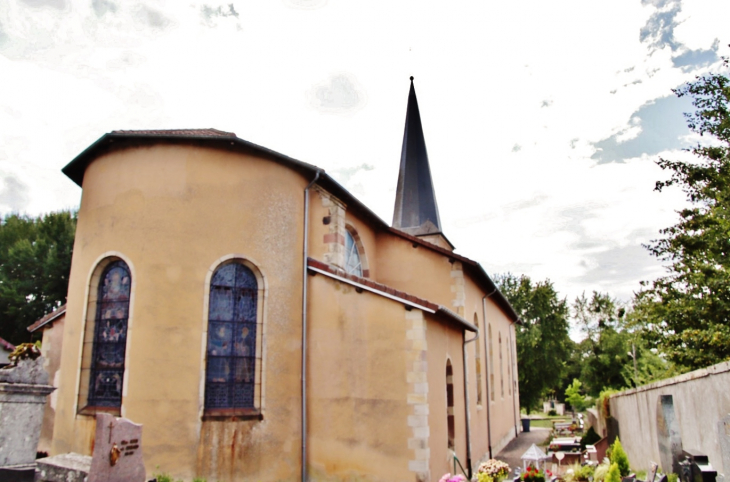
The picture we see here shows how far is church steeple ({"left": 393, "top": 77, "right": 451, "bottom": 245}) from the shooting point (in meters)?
22.9

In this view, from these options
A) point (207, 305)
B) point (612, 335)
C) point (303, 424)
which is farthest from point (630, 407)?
point (612, 335)

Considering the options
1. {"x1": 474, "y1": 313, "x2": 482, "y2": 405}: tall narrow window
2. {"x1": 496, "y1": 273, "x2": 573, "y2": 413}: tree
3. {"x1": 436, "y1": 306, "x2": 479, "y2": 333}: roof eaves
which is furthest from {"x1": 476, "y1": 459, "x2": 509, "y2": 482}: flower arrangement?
{"x1": 496, "y1": 273, "x2": 573, "y2": 413}: tree

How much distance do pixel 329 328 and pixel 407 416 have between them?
2271mm

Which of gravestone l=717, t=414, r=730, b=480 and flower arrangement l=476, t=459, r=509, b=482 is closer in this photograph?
gravestone l=717, t=414, r=730, b=480

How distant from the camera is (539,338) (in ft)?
122

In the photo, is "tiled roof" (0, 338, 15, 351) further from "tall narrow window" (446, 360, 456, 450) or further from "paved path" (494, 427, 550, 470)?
"paved path" (494, 427, 550, 470)

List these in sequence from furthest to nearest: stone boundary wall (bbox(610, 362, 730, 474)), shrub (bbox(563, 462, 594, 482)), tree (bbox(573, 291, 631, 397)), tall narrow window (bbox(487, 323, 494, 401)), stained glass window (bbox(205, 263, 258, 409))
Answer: tree (bbox(573, 291, 631, 397)) → tall narrow window (bbox(487, 323, 494, 401)) → shrub (bbox(563, 462, 594, 482)) → stained glass window (bbox(205, 263, 258, 409)) → stone boundary wall (bbox(610, 362, 730, 474))

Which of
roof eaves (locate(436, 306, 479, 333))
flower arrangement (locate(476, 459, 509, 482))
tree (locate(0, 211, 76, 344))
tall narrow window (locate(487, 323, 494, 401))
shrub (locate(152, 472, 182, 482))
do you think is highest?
tree (locate(0, 211, 76, 344))

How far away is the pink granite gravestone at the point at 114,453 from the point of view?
6328mm

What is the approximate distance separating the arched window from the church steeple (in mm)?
8222

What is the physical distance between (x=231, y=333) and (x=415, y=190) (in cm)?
1489

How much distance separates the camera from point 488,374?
18.0m

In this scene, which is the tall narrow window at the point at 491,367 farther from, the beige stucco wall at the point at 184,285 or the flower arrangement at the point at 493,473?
the flower arrangement at the point at 493,473

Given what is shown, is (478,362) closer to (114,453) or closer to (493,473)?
(493,473)
